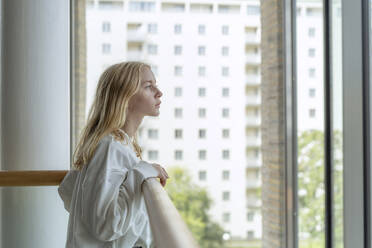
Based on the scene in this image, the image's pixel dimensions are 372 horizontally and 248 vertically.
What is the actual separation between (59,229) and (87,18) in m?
3.48

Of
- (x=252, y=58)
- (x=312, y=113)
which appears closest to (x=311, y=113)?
(x=312, y=113)

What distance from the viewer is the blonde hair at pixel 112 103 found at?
4.67ft

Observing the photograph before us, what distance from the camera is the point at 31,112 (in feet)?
5.63

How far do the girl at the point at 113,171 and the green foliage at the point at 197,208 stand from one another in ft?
13.7

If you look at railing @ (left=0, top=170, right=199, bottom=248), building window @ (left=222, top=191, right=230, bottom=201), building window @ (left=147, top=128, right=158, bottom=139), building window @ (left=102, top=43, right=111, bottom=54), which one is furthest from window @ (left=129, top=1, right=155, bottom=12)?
railing @ (left=0, top=170, right=199, bottom=248)

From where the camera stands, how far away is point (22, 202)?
168cm

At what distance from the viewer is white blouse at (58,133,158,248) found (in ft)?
4.07

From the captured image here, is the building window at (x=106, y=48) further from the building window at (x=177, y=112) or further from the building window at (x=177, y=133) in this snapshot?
the building window at (x=177, y=133)

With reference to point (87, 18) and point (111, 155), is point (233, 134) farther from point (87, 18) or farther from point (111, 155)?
point (111, 155)

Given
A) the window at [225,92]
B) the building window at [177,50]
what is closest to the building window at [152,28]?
the building window at [177,50]

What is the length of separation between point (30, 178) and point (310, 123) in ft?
7.44

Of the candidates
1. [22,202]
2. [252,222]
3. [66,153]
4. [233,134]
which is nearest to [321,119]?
[66,153]

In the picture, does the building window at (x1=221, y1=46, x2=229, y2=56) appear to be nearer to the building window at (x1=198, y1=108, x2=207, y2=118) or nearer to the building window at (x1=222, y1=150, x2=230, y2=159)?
the building window at (x1=198, y1=108, x2=207, y2=118)

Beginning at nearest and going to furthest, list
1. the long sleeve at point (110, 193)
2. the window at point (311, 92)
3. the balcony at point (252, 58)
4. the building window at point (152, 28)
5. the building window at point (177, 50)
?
the long sleeve at point (110, 193), the window at point (311, 92), the building window at point (152, 28), the building window at point (177, 50), the balcony at point (252, 58)
